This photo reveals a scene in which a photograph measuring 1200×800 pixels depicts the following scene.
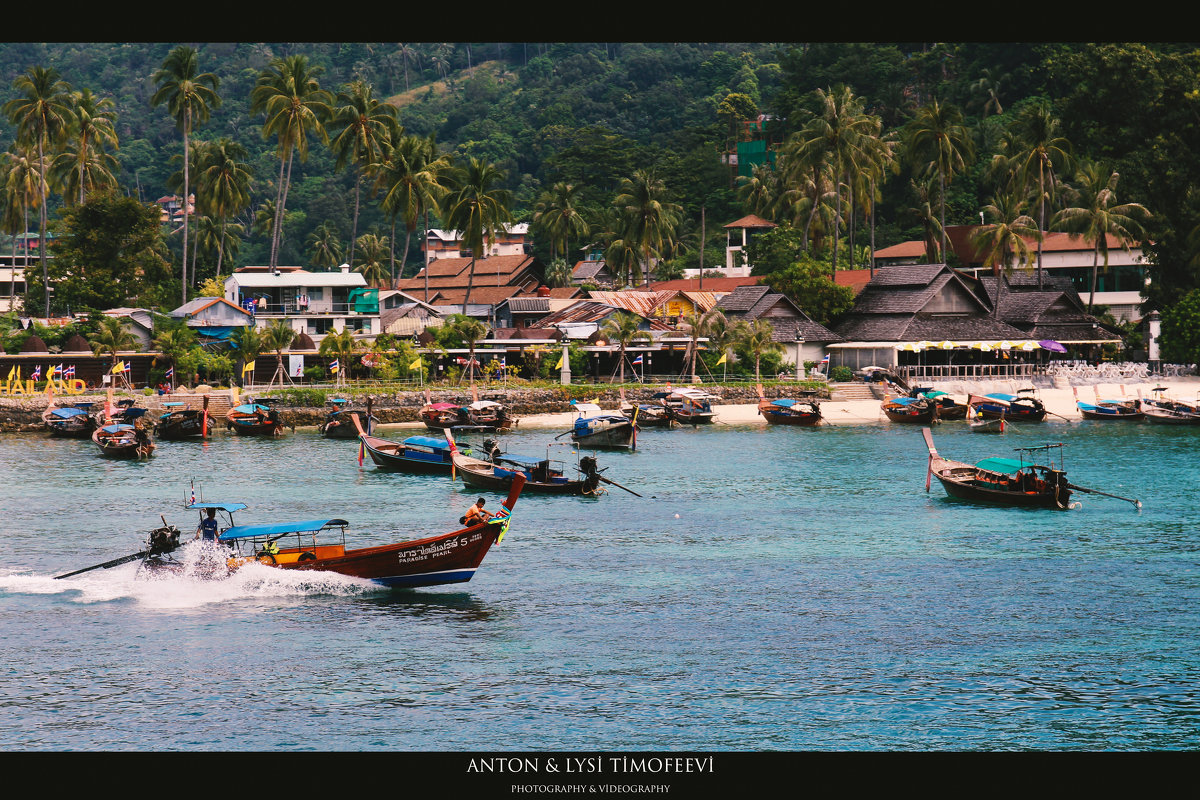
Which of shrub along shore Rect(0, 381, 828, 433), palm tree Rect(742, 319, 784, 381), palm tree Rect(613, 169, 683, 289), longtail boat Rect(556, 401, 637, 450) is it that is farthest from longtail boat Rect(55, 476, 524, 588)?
palm tree Rect(613, 169, 683, 289)

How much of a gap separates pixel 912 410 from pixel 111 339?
6080 centimetres

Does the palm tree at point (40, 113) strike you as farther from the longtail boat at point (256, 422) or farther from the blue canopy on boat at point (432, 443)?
the blue canopy on boat at point (432, 443)

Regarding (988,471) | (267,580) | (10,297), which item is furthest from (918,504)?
(10,297)

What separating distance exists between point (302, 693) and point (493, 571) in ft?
39.9

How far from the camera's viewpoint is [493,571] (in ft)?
120

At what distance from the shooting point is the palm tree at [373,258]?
145 m

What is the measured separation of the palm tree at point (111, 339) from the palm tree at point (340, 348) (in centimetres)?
1467

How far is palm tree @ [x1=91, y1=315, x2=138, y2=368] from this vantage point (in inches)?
3383

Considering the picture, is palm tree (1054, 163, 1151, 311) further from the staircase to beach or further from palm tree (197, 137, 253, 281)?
palm tree (197, 137, 253, 281)

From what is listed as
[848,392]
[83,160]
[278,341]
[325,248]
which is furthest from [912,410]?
[325,248]

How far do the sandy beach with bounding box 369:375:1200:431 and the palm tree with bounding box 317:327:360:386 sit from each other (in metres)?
10.9

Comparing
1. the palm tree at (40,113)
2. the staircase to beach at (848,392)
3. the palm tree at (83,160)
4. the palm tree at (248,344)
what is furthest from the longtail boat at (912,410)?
the palm tree at (83,160)

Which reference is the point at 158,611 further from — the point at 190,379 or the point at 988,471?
the point at 190,379

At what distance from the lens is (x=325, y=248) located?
527 feet
